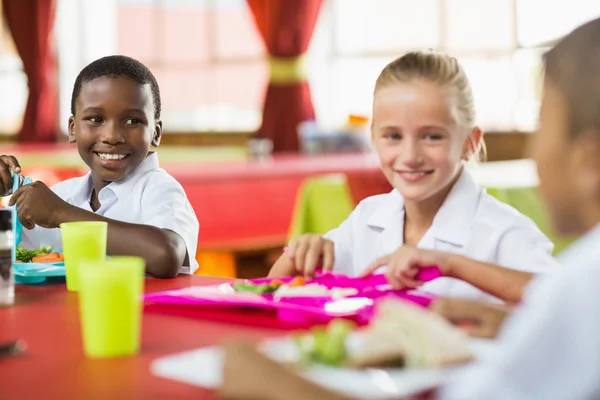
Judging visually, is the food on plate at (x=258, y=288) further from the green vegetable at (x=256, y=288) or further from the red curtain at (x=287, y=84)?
the red curtain at (x=287, y=84)

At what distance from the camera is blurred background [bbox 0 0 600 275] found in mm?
3883

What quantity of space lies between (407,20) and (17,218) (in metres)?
5.13

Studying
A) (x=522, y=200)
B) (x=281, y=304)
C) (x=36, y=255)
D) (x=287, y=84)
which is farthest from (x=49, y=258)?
(x=287, y=84)

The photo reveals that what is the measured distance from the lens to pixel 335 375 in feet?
2.52

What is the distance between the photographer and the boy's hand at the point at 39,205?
151 cm

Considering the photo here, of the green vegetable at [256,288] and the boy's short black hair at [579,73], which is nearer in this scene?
the boy's short black hair at [579,73]

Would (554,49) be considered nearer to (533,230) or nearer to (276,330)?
(276,330)

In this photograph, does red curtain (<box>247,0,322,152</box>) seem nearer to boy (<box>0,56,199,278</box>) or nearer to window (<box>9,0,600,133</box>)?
window (<box>9,0,600,133</box>)

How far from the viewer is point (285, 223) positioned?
4.08 metres

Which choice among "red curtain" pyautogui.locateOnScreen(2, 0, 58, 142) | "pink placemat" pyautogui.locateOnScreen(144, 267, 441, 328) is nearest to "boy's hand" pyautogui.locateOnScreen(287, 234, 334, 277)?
"pink placemat" pyautogui.locateOnScreen(144, 267, 441, 328)

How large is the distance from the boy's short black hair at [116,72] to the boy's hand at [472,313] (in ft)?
2.93

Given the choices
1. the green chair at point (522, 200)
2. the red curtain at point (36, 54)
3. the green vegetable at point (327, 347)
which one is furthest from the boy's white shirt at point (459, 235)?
the red curtain at point (36, 54)

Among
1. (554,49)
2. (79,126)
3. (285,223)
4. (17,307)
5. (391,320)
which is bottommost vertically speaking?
(285,223)

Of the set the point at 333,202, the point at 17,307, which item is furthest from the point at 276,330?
the point at 333,202
